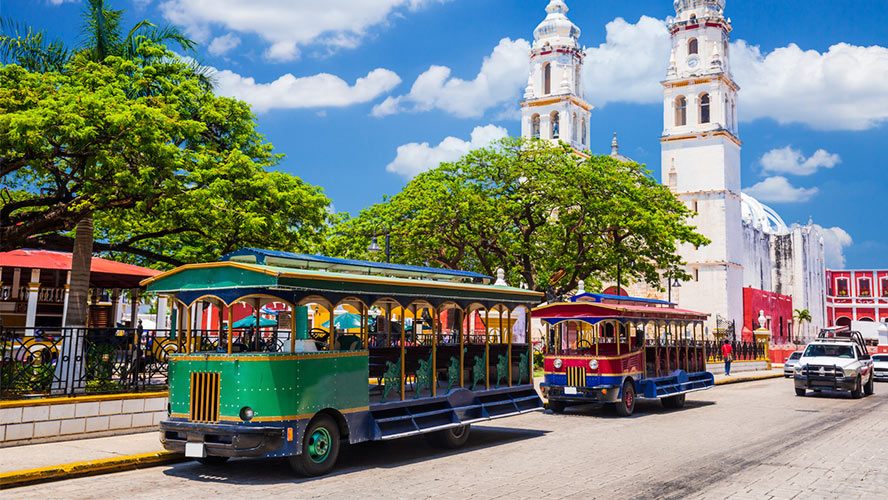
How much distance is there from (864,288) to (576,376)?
99514 mm

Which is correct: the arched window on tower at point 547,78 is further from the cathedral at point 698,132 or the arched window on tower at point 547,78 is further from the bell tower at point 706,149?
the bell tower at point 706,149

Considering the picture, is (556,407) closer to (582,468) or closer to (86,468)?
(582,468)

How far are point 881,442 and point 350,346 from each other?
10332 mm

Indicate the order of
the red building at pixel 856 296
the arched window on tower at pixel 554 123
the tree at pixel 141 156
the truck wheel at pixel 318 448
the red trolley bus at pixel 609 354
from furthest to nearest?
the red building at pixel 856 296
the arched window on tower at pixel 554 123
the red trolley bus at pixel 609 354
the tree at pixel 141 156
the truck wheel at pixel 318 448

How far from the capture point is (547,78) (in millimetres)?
71125

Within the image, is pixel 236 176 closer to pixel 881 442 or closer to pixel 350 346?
pixel 350 346

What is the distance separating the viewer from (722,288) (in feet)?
201

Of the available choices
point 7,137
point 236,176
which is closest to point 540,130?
point 236,176

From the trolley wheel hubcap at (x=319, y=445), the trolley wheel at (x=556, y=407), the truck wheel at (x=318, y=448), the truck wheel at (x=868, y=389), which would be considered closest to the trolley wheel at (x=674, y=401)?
the trolley wheel at (x=556, y=407)

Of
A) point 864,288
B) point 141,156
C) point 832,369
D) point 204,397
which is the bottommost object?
point 204,397

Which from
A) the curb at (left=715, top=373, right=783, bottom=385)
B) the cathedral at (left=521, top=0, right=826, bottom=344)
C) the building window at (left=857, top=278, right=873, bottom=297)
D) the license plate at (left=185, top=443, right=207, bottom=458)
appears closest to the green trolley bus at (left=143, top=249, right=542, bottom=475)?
the license plate at (left=185, top=443, right=207, bottom=458)

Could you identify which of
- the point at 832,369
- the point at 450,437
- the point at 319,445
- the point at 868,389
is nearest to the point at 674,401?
the point at 832,369

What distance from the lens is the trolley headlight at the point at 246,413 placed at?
955cm

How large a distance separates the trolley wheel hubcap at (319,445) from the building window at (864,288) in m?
108
